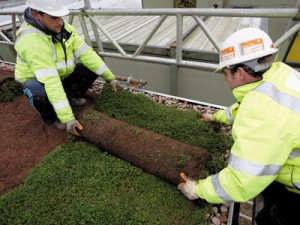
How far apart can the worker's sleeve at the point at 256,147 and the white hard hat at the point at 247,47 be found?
0.95 feet

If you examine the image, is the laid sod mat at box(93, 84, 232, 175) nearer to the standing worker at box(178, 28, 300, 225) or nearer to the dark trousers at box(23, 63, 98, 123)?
the dark trousers at box(23, 63, 98, 123)

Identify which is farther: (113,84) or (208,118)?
(113,84)

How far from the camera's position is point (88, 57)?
3238 millimetres

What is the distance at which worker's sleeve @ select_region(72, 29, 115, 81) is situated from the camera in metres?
3.15

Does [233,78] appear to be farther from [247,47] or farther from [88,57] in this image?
[88,57]

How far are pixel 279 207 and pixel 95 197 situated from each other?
5.90 feet

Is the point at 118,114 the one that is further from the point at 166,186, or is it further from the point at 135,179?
the point at 166,186

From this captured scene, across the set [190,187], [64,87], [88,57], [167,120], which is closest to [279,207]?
[190,187]

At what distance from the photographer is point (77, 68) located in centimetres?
352

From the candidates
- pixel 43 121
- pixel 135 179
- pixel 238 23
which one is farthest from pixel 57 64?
pixel 238 23

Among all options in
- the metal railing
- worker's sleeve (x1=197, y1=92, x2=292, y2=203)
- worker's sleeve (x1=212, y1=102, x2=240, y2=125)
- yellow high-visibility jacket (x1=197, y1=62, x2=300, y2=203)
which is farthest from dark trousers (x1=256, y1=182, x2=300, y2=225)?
the metal railing

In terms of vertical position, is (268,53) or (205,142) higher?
(268,53)

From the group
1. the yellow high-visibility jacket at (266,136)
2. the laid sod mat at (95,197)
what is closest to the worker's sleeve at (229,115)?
the yellow high-visibility jacket at (266,136)

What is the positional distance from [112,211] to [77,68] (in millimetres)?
2306
